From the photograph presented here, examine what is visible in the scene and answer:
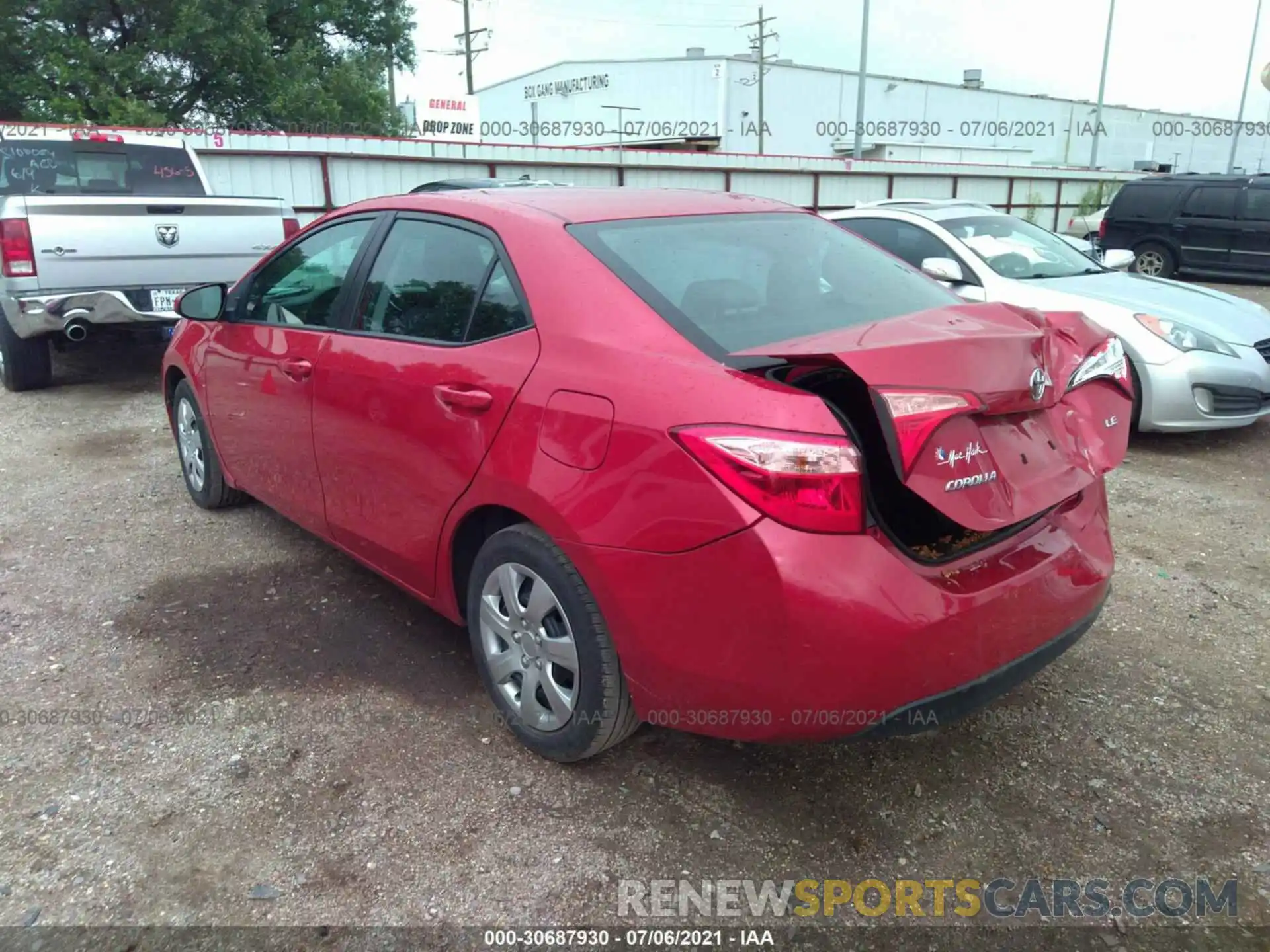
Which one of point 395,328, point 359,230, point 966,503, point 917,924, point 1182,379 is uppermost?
point 359,230

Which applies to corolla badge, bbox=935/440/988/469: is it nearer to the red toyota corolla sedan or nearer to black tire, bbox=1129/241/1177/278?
the red toyota corolla sedan

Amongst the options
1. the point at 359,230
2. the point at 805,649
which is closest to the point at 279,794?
the point at 805,649

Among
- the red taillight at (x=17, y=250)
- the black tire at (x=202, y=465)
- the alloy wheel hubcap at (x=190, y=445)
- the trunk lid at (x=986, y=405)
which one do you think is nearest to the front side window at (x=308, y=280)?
the black tire at (x=202, y=465)

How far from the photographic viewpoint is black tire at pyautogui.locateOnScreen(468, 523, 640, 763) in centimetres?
239

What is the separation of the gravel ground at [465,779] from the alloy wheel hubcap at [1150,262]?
1268cm

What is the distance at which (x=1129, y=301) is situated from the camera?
609 cm

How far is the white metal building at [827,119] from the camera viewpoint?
4969 centimetres

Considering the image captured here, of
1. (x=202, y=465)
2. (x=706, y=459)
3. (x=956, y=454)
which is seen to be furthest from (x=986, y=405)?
(x=202, y=465)

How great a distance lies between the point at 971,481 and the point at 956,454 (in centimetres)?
8

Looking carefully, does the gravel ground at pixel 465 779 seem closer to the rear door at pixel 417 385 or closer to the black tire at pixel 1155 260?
the rear door at pixel 417 385

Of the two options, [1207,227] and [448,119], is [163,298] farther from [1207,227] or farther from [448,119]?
[448,119]

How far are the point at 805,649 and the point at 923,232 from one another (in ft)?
18.4

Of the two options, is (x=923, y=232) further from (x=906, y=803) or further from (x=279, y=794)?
(x=279, y=794)

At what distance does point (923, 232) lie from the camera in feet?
22.6
